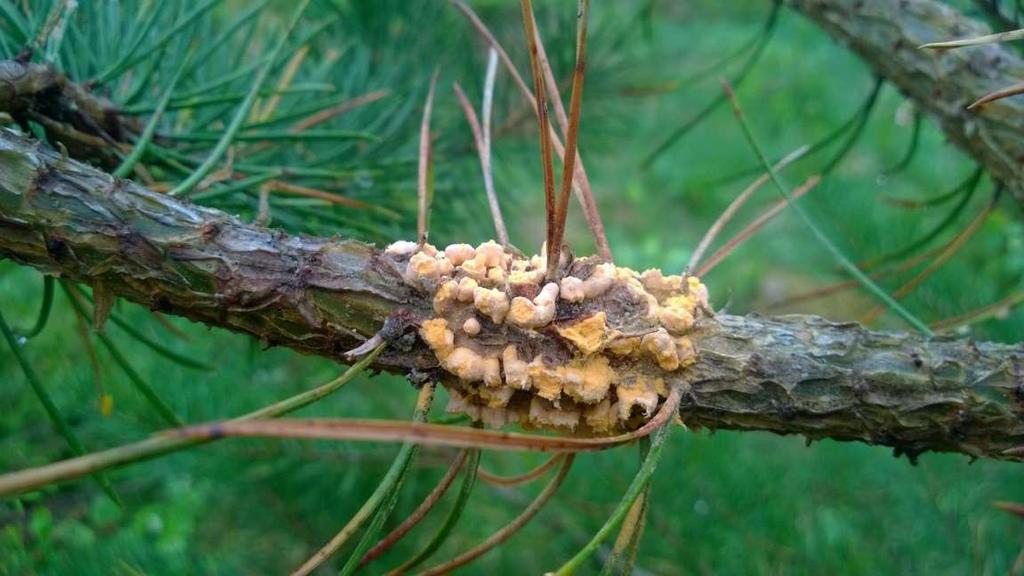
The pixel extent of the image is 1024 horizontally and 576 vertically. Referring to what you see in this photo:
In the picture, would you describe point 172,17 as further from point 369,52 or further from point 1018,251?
point 1018,251

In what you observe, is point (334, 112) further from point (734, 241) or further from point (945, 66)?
point (945, 66)

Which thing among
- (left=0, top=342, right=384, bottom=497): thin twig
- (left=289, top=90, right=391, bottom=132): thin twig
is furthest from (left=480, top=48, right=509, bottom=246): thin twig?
(left=0, top=342, right=384, bottom=497): thin twig

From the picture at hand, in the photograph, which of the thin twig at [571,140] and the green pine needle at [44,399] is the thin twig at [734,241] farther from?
the green pine needle at [44,399]

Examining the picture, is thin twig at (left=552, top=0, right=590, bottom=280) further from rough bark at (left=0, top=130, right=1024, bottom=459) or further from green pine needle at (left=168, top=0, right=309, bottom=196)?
green pine needle at (left=168, top=0, right=309, bottom=196)

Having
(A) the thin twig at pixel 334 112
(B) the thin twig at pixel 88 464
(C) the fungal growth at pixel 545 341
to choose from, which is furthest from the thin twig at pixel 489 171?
(B) the thin twig at pixel 88 464

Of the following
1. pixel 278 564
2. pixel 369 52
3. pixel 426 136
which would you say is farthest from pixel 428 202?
pixel 278 564
